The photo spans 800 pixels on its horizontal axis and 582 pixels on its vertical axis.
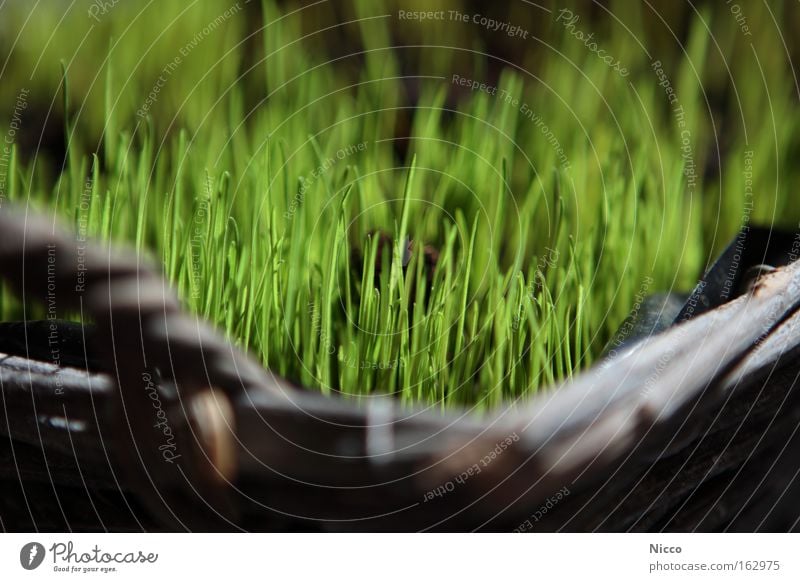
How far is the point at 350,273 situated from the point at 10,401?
19 centimetres

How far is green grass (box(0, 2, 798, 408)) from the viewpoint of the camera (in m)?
0.42

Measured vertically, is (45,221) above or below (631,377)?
above

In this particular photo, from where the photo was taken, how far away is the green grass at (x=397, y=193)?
0.42 metres

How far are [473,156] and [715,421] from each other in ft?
0.64

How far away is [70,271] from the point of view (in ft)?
1.28

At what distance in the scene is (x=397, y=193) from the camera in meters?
0.43

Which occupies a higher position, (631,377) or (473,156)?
(473,156)

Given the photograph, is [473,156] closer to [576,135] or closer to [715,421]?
[576,135]

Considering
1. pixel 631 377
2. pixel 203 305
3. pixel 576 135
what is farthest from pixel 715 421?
pixel 203 305

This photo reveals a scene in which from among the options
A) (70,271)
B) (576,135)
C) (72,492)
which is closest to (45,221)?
(70,271)

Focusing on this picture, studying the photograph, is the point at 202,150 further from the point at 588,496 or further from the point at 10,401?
the point at 588,496
